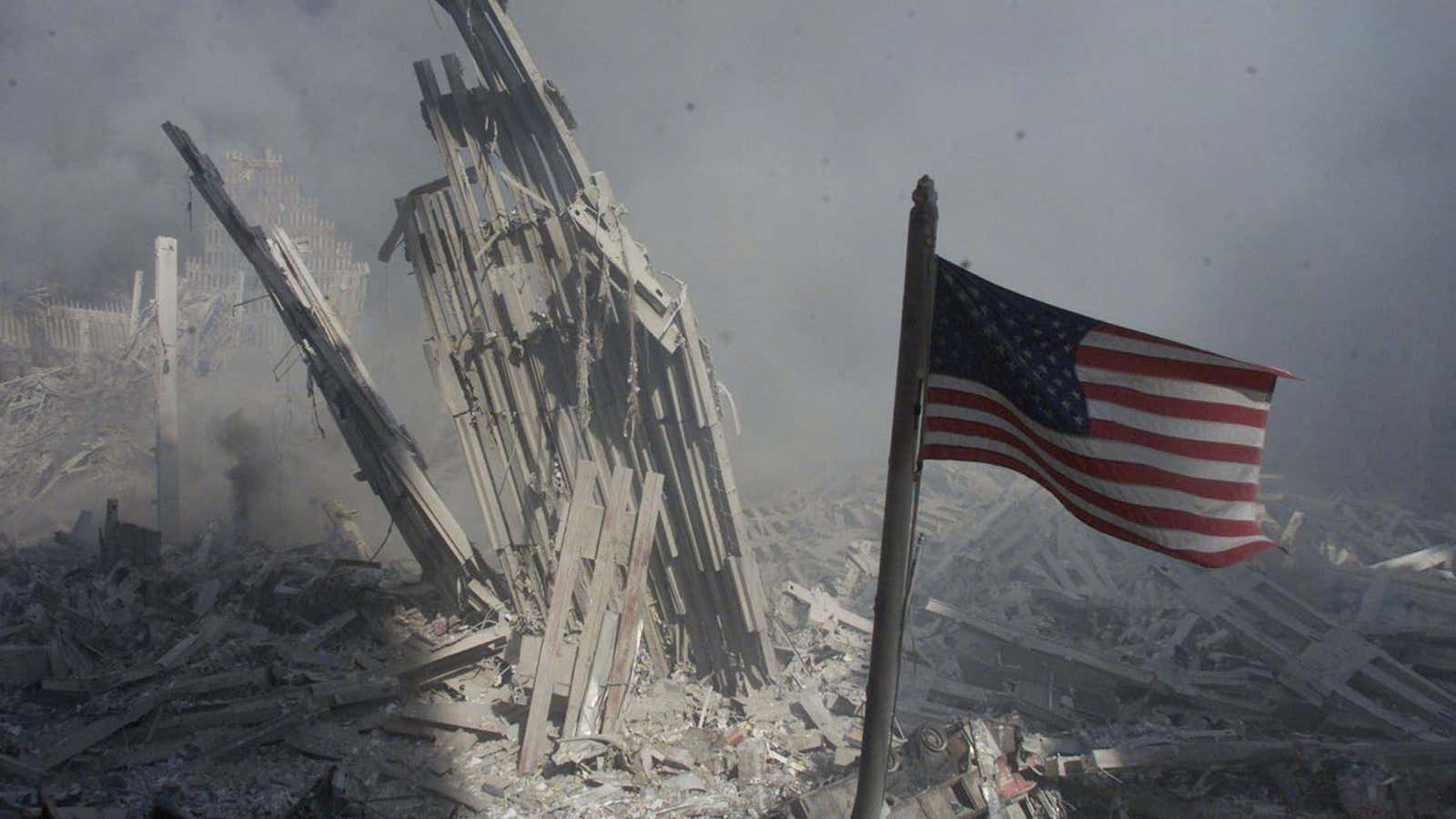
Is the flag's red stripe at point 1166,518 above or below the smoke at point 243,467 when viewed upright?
above

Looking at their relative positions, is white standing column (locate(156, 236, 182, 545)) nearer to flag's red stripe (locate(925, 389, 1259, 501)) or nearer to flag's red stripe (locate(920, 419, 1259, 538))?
flag's red stripe (locate(925, 389, 1259, 501))

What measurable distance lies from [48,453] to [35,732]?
1516 centimetres

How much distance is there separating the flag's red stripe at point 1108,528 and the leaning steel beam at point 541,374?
6028mm

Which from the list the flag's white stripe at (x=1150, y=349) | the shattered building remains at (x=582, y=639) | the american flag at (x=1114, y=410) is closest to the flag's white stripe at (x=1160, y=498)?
the american flag at (x=1114, y=410)

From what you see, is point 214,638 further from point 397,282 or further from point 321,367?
point 397,282

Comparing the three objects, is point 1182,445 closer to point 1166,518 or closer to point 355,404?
point 1166,518

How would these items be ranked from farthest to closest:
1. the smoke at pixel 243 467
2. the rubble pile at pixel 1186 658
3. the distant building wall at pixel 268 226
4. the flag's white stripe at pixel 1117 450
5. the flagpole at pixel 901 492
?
the distant building wall at pixel 268 226 → the smoke at pixel 243 467 → the rubble pile at pixel 1186 658 → the flag's white stripe at pixel 1117 450 → the flagpole at pixel 901 492

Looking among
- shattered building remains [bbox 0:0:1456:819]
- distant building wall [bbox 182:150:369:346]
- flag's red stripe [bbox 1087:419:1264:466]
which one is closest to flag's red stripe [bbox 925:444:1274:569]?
flag's red stripe [bbox 1087:419:1264:466]

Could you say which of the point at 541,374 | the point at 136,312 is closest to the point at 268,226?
the point at 136,312

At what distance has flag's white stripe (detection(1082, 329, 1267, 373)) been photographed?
9.03 feet

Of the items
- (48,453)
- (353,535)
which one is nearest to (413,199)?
(353,535)

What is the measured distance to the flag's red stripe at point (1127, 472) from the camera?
2822mm

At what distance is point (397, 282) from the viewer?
108 ft

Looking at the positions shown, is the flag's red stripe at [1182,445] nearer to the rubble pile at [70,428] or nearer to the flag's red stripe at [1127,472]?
the flag's red stripe at [1127,472]
